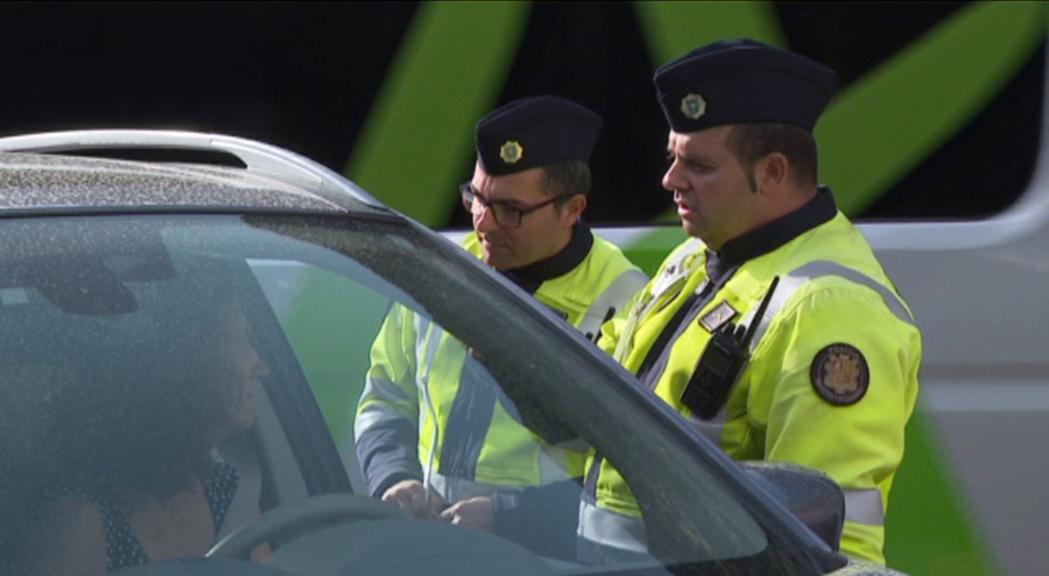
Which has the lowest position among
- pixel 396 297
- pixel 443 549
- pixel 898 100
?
pixel 443 549

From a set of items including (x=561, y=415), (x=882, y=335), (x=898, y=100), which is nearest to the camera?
(x=561, y=415)

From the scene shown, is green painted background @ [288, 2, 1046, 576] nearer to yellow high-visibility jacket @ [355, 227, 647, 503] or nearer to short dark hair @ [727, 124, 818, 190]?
short dark hair @ [727, 124, 818, 190]

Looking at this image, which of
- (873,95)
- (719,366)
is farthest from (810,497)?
(873,95)

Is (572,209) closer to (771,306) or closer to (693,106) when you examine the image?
(693,106)

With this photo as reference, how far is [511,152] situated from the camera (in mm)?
4188

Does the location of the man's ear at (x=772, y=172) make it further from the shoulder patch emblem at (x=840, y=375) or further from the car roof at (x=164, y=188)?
the car roof at (x=164, y=188)

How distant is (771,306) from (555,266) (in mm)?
1007

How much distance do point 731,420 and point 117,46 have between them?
209cm

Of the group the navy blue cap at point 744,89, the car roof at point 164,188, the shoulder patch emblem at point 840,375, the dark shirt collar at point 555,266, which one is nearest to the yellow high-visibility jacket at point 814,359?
the shoulder patch emblem at point 840,375

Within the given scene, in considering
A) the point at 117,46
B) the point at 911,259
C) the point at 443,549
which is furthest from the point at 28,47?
the point at 443,549

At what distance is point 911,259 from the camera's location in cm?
465

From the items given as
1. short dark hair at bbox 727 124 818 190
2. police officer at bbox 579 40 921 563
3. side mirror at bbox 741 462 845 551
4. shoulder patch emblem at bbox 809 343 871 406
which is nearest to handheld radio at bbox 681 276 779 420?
police officer at bbox 579 40 921 563

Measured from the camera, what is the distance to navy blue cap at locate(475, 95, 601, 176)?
165 inches

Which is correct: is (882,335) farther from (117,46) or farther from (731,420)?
(117,46)
